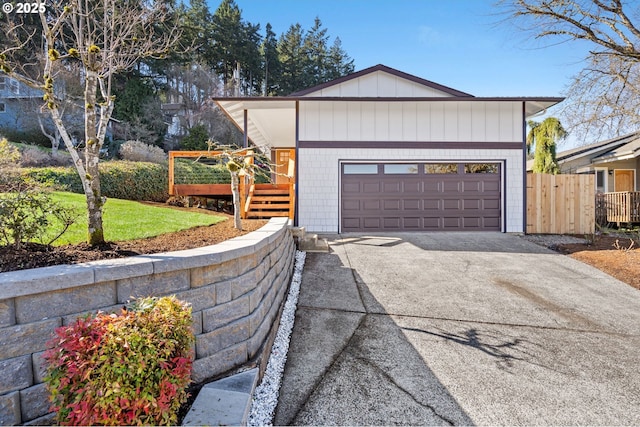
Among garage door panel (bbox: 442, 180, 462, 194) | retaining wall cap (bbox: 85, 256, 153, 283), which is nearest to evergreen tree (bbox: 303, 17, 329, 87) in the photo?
garage door panel (bbox: 442, 180, 462, 194)

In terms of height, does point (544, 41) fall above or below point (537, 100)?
above

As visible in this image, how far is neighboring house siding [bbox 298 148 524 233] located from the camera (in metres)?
9.98

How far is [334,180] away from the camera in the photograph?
997cm

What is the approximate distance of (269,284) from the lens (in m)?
3.90

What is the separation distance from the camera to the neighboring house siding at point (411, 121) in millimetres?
10039

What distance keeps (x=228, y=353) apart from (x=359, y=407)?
114 cm

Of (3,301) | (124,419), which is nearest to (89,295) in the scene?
(3,301)

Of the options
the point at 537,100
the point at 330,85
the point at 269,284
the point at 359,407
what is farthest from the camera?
the point at 330,85

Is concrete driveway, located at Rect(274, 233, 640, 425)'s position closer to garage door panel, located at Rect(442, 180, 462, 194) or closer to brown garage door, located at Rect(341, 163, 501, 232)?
brown garage door, located at Rect(341, 163, 501, 232)

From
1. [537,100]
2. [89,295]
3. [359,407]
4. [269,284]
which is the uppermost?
[537,100]

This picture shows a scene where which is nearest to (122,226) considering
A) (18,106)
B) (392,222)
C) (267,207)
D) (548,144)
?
(267,207)

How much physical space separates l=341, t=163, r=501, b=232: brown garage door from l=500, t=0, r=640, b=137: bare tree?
3.52 metres

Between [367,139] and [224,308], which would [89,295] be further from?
[367,139]

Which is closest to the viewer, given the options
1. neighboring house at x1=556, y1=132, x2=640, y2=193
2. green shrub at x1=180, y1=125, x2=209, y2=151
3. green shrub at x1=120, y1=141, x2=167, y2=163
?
neighboring house at x1=556, y1=132, x2=640, y2=193
